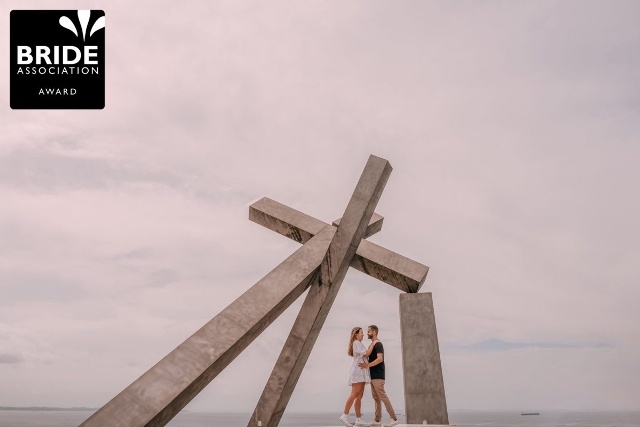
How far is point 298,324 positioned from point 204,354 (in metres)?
2.22

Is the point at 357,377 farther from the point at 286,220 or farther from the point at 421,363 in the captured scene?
the point at 286,220

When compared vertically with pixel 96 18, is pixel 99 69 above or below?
below

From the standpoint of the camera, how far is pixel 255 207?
906 cm

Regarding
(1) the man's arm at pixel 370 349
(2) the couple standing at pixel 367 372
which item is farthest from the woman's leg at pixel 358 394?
(1) the man's arm at pixel 370 349

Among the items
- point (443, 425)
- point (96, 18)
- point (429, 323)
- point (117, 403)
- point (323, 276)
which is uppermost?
point (96, 18)

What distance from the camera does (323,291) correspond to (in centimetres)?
717

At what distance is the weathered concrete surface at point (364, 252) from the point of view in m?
8.35

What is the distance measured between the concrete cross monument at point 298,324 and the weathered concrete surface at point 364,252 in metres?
0.02

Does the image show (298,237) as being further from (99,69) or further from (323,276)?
(99,69)

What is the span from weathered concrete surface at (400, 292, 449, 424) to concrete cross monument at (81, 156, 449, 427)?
0.5 inches

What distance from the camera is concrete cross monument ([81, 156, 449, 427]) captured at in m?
4.98

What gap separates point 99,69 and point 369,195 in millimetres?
6932

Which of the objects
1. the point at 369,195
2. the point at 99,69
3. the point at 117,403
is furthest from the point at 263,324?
the point at 99,69

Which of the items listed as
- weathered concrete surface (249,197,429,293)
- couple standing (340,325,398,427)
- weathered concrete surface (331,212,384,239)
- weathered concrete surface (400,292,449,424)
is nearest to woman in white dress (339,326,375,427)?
couple standing (340,325,398,427)
